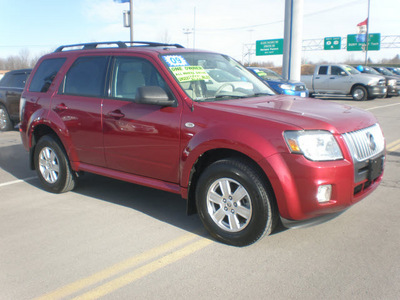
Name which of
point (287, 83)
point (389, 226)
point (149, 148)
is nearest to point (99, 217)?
point (149, 148)

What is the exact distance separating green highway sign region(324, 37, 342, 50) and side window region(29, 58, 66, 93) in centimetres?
5940

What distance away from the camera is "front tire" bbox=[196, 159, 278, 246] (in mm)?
3617

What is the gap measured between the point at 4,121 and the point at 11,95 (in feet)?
3.00

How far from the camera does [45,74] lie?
586 cm

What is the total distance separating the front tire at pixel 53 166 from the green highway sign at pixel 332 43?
59815mm

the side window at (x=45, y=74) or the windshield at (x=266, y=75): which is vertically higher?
the windshield at (x=266, y=75)

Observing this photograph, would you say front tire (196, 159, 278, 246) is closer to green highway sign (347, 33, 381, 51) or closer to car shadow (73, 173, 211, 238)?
car shadow (73, 173, 211, 238)

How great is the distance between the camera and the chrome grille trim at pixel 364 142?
11.8 ft

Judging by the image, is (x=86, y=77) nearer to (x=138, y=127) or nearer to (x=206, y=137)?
(x=138, y=127)

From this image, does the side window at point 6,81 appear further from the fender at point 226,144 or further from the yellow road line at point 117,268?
the yellow road line at point 117,268

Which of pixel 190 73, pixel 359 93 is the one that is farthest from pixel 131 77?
pixel 359 93

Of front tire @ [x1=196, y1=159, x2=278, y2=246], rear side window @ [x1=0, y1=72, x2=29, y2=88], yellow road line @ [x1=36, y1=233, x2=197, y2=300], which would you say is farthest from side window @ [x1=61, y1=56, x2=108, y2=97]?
rear side window @ [x1=0, y1=72, x2=29, y2=88]

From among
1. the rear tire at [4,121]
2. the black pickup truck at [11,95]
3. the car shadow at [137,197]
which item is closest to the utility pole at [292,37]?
the black pickup truck at [11,95]

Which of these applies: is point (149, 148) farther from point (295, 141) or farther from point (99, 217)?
point (295, 141)
